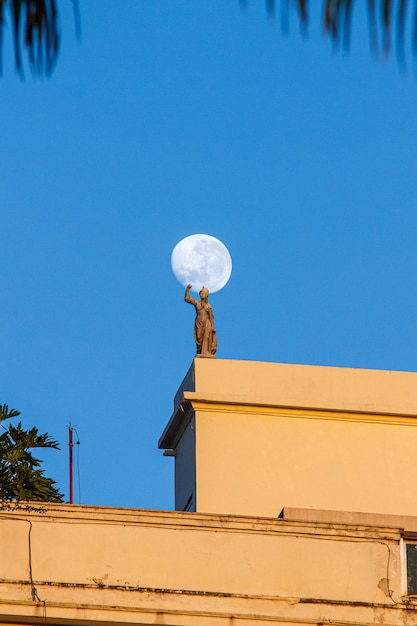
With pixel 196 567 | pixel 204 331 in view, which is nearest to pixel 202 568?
pixel 196 567

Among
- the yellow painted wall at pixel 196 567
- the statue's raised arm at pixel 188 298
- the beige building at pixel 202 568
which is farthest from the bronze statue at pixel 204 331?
the yellow painted wall at pixel 196 567

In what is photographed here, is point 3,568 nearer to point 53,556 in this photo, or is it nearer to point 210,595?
point 53,556

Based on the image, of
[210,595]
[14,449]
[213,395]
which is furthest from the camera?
[213,395]

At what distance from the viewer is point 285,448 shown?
25.4 meters

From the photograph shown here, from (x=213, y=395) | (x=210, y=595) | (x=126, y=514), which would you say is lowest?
(x=210, y=595)

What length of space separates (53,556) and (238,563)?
2.58m

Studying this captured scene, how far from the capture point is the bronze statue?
26875 millimetres

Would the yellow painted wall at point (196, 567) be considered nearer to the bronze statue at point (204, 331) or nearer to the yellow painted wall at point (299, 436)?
the yellow painted wall at point (299, 436)

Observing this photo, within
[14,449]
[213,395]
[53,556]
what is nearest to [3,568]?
[53,556]

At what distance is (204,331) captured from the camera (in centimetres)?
2700

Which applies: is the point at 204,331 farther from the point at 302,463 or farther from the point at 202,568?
the point at 202,568

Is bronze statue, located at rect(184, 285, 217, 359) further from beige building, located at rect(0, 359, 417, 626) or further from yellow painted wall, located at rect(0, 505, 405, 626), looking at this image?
yellow painted wall, located at rect(0, 505, 405, 626)

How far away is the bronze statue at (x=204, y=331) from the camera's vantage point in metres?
26.9

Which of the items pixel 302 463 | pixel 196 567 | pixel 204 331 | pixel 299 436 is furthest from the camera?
pixel 204 331
